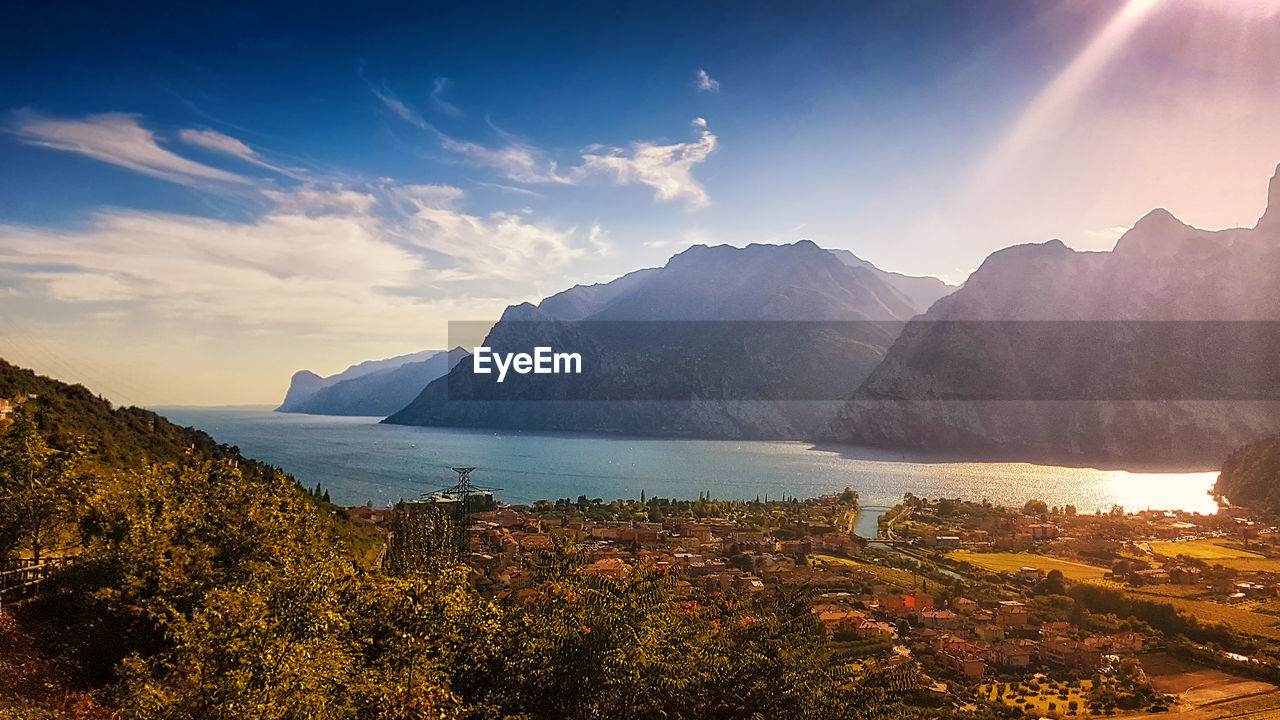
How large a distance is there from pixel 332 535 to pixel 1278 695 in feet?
151

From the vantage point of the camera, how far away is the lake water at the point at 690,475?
330 feet

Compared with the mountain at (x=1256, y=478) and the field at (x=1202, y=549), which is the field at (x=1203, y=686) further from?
the mountain at (x=1256, y=478)

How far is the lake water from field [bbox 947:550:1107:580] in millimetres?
22245

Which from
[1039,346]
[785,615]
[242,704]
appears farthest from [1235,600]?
[1039,346]

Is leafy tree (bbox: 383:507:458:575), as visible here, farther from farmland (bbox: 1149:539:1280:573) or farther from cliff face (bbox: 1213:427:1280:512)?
cliff face (bbox: 1213:427:1280:512)

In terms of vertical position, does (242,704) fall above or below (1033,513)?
above

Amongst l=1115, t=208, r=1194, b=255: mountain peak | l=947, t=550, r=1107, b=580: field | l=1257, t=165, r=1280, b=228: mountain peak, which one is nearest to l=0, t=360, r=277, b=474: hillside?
l=947, t=550, r=1107, b=580: field

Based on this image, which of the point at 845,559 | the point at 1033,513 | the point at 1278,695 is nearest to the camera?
the point at 1278,695

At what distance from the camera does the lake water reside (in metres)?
101

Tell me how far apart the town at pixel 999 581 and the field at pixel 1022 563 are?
0.93 ft

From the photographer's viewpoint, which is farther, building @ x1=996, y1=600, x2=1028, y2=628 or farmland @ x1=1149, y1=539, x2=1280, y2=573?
farmland @ x1=1149, y1=539, x2=1280, y2=573

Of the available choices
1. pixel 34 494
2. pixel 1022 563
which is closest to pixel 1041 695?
pixel 1022 563

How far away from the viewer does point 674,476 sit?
12444 cm

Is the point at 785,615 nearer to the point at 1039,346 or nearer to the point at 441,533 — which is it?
the point at 441,533
